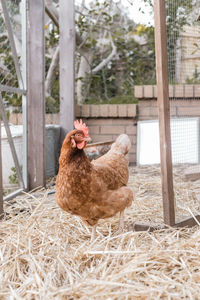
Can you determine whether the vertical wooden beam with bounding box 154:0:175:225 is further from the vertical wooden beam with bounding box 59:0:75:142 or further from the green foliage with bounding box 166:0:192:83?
the vertical wooden beam with bounding box 59:0:75:142

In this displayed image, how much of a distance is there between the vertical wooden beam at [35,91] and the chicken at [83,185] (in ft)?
5.06

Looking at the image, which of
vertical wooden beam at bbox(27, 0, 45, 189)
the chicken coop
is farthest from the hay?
vertical wooden beam at bbox(27, 0, 45, 189)

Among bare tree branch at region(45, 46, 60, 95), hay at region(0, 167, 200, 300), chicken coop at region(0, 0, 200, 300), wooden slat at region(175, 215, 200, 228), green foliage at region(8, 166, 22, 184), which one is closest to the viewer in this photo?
hay at region(0, 167, 200, 300)

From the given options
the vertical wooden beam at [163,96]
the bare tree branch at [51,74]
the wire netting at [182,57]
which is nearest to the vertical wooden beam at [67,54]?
the bare tree branch at [51,74]

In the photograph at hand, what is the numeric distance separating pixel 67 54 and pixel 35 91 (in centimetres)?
99

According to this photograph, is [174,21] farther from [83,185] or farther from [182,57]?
[83,185]

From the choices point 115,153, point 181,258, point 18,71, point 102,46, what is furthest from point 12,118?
point 102,46

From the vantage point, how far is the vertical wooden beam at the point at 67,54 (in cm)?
393

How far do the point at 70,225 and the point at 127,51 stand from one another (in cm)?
483

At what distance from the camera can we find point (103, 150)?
3.70 m

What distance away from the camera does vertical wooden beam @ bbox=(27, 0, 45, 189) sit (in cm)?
320

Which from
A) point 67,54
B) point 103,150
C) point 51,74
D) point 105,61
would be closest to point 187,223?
point 103,150

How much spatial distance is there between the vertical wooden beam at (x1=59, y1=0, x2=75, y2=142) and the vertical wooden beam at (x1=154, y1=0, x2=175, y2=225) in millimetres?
2277

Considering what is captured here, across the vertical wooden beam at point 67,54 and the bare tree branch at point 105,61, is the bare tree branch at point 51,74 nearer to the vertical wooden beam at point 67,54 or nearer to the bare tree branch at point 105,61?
the bare tree branch at point 105,61
